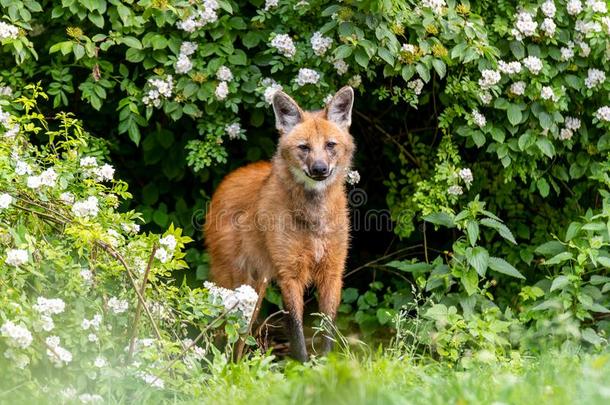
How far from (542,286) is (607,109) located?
1.19m

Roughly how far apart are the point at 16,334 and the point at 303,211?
2.29 m

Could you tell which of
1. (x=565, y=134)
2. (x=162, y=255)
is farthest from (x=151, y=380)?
(x=565, y=134)

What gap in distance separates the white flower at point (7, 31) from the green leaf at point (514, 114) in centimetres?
298

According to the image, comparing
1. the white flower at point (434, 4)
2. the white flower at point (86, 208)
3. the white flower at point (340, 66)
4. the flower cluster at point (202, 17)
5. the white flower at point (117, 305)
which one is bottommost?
the white flower at point (117, 305)

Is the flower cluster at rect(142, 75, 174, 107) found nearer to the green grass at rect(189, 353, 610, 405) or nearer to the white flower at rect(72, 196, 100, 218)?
the white flower at rect(72, 196, 100, 218)

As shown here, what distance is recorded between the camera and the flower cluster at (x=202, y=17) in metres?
5.26

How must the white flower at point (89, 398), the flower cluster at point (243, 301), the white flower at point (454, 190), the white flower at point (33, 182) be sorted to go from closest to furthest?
the white flower at point (89, 398) → the white flower at point (33, 182) → the flower cluster at point (243, 301) → the white flower at point (454, 190)

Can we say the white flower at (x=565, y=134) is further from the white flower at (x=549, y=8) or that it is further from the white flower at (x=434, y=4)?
the white flower at (x=434, y=4)

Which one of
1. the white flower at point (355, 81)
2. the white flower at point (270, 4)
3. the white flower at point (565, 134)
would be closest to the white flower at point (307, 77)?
the white flower at point (355, 81)

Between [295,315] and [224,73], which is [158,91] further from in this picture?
[295,315]

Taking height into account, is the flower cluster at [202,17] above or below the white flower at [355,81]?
above

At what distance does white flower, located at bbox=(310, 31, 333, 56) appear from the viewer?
5.23 metres

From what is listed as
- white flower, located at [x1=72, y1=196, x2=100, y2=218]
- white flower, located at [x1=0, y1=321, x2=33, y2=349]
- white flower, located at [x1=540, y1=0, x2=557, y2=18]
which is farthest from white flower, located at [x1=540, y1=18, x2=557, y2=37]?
white flower, located at [x1=0, y1=321, x2=33, y2=349]

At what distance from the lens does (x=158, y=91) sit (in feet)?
17.9
